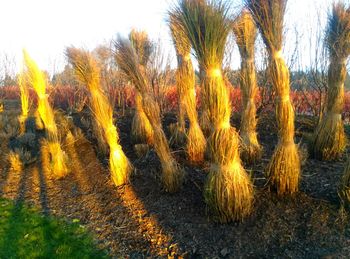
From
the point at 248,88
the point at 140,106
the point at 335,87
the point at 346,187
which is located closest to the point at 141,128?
the point at 140,106

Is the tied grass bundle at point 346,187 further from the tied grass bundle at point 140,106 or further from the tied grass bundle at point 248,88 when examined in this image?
the tied grass bundle at point 140,106

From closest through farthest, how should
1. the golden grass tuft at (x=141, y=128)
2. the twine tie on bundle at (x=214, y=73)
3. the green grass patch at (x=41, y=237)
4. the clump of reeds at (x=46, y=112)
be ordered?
the twine tie on bundle at (x=214, y=73)
the green grass patch at (x=41, y=237)
the clump of reeds at (x=46, y=112)
the golden grass tuft at (x=141, y=128)

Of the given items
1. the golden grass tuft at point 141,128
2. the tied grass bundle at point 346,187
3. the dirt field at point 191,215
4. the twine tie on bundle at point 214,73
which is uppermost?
the twine tie on bundle at point 214,73

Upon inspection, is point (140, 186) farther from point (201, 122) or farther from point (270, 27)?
point (270, 27)

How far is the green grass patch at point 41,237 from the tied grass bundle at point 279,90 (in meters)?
2.24

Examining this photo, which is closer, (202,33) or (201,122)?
(202,33)

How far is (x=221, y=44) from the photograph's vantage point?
123 inches

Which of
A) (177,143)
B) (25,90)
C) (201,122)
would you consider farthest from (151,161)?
(25,90)

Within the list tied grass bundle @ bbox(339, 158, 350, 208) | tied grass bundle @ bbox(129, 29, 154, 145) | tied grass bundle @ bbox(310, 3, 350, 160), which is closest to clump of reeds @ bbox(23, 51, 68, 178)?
tied grass bundle @ bbox(129, 29, 154, 145)

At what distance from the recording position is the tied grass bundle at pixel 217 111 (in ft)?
10.1

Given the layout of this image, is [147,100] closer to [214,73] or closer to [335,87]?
[214,73]

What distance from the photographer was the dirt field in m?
3.25

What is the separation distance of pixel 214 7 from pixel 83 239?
3108 millimetres

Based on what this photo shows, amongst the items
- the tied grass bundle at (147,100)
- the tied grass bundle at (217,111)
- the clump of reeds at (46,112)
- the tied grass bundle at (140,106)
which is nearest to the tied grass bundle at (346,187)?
the tied grass bundle at (217,111)
